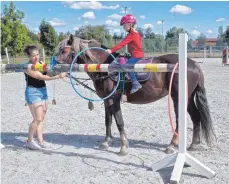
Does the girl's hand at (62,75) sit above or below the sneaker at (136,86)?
above

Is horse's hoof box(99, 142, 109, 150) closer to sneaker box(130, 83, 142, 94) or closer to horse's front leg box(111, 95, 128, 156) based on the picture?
horse's front leg box(111, 95, 128, 156)

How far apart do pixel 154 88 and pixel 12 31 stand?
33456 millimetres

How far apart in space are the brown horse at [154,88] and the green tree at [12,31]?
3122 centimetres

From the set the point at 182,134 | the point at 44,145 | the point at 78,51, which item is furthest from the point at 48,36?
the point at 182,134

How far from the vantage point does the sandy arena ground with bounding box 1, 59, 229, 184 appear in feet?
13.0

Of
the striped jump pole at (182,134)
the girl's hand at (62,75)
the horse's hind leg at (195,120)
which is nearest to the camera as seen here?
the striped jump pole at (182,134)

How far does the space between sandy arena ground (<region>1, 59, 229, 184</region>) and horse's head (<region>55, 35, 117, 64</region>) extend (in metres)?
1.51

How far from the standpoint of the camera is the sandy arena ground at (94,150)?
3969 millimetres

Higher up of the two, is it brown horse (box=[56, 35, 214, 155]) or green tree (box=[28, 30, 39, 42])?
green tree (box=[28, 30, 39, 42])

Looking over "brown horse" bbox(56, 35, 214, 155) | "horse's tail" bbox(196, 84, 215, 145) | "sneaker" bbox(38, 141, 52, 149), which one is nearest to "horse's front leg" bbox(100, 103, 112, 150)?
"brown horse" bbox(56, 35, 214, 155)

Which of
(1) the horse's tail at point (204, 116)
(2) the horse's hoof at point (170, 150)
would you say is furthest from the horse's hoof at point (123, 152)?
(1) the horse's tail at point (204, 116)

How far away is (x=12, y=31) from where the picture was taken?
35219 mm

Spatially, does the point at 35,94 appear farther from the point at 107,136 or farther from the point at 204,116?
the point at 204,116

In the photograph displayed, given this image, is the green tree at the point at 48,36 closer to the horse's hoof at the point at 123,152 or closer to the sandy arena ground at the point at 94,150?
the sandy arena ground at the point at 94,150
